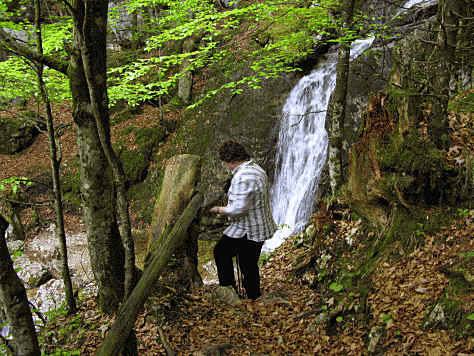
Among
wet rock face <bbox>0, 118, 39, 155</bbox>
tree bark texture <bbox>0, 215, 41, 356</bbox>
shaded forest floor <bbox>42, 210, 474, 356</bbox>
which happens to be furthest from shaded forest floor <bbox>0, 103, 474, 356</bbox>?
wet rock face <bbox>0, 118, 39, 155</bbox>

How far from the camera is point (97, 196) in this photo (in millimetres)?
3492

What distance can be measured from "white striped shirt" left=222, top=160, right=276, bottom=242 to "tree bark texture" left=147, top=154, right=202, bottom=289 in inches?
21.8

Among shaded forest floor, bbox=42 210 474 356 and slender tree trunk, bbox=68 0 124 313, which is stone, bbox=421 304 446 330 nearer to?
shaded forest floor, bbox=42 210 474 356

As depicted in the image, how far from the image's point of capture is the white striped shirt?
13.3ft

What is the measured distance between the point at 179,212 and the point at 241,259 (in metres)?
1.07

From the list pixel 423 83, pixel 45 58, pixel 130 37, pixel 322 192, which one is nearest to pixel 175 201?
pixel 45 58

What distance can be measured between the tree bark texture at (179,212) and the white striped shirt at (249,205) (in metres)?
0.55

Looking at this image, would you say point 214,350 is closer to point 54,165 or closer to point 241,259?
point 241,259

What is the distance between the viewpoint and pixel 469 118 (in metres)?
4.36

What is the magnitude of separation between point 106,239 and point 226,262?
1.63 m

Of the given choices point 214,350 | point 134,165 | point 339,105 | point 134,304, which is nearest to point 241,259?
point 214,350

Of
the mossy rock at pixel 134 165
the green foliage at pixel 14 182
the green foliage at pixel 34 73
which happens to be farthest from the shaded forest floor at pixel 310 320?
the mossy rock at pixel 134 165

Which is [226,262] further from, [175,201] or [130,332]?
[130,332]

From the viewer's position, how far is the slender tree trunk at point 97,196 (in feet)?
10.6
